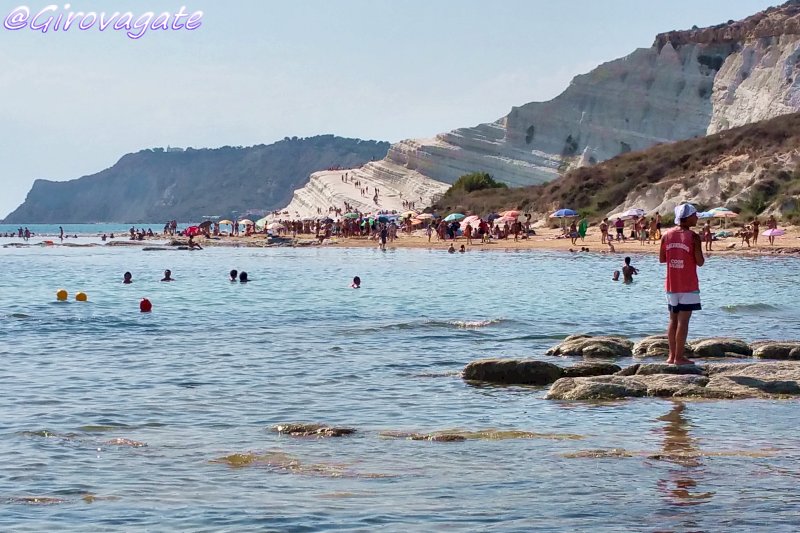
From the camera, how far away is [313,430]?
10.6m

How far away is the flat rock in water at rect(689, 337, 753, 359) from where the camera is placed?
50.5 ft

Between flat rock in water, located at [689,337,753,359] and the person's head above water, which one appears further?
flat rock in water, located at [689,337,753,359]

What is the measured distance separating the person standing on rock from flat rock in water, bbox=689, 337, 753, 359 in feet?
6.01

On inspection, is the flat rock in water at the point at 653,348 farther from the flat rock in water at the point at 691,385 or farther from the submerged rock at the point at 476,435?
the submerged rock at the point at 476,435

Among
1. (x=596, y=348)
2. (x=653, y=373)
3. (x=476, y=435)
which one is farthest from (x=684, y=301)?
(x=476, y=435)

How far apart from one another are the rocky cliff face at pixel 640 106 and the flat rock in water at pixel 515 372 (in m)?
80.9

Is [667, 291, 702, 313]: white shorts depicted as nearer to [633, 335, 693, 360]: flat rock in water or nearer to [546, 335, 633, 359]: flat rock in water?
[633, 335, 693, 360]: flat rock in water

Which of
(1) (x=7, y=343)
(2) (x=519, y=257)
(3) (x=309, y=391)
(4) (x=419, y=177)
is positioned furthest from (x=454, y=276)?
(4) (x=419, y=177)

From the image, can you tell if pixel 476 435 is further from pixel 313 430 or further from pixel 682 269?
pixel 682 269

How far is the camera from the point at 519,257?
51812mm

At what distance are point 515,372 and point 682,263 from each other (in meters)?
2.36

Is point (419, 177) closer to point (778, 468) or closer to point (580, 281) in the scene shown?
point (580, 281)

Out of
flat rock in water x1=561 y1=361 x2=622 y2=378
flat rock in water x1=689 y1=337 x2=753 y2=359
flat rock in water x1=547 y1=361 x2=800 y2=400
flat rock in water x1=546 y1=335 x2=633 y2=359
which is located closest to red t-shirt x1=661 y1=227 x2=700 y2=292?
flat rock in water x1=547 y1=361 x2=800 y2=400

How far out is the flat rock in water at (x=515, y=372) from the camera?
1376 cm
